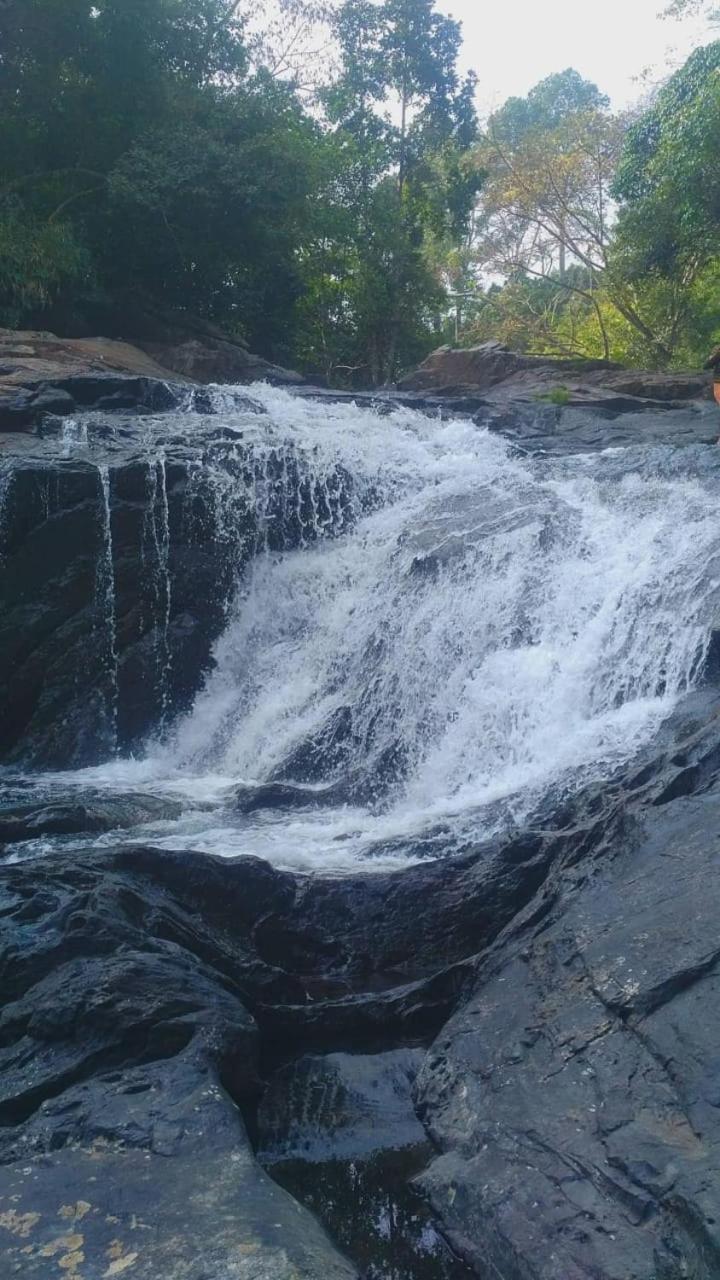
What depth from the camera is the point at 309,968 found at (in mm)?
5410

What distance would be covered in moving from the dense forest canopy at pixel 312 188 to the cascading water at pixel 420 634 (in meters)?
5.82

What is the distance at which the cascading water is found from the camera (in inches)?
266

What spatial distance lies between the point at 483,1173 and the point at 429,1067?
0.77 meters

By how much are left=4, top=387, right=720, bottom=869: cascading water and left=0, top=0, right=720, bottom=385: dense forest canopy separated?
5822 millimetres

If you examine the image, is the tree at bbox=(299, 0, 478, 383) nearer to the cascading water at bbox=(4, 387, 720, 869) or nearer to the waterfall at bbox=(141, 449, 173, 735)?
the cascading water at bbox=(4, 387, 720, 869)

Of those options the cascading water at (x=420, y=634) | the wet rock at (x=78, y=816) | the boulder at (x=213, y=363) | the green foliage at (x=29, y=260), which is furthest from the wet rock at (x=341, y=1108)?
the green foliage at (x=29, y=260)

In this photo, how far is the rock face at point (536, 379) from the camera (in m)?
14.7

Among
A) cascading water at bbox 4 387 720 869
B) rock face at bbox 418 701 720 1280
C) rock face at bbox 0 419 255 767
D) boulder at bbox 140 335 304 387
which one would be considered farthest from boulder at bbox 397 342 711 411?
rock face at bbox 418 701 720 1280

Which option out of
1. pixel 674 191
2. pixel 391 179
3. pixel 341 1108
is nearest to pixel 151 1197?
pixel 341 1108

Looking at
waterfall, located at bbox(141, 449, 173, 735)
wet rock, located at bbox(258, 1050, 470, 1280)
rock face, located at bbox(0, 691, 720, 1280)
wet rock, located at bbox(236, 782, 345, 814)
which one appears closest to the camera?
rock face, located at bbox(0, 691, 720, 1280)

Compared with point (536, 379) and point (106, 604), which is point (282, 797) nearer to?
point (106, 604)

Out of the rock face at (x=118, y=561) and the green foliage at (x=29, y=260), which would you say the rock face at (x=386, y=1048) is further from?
the green foliage at (x=29, y=260)

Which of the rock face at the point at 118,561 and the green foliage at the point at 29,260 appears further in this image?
the green foliage at the point at 29,260

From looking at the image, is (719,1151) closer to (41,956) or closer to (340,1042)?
(340,1042)
